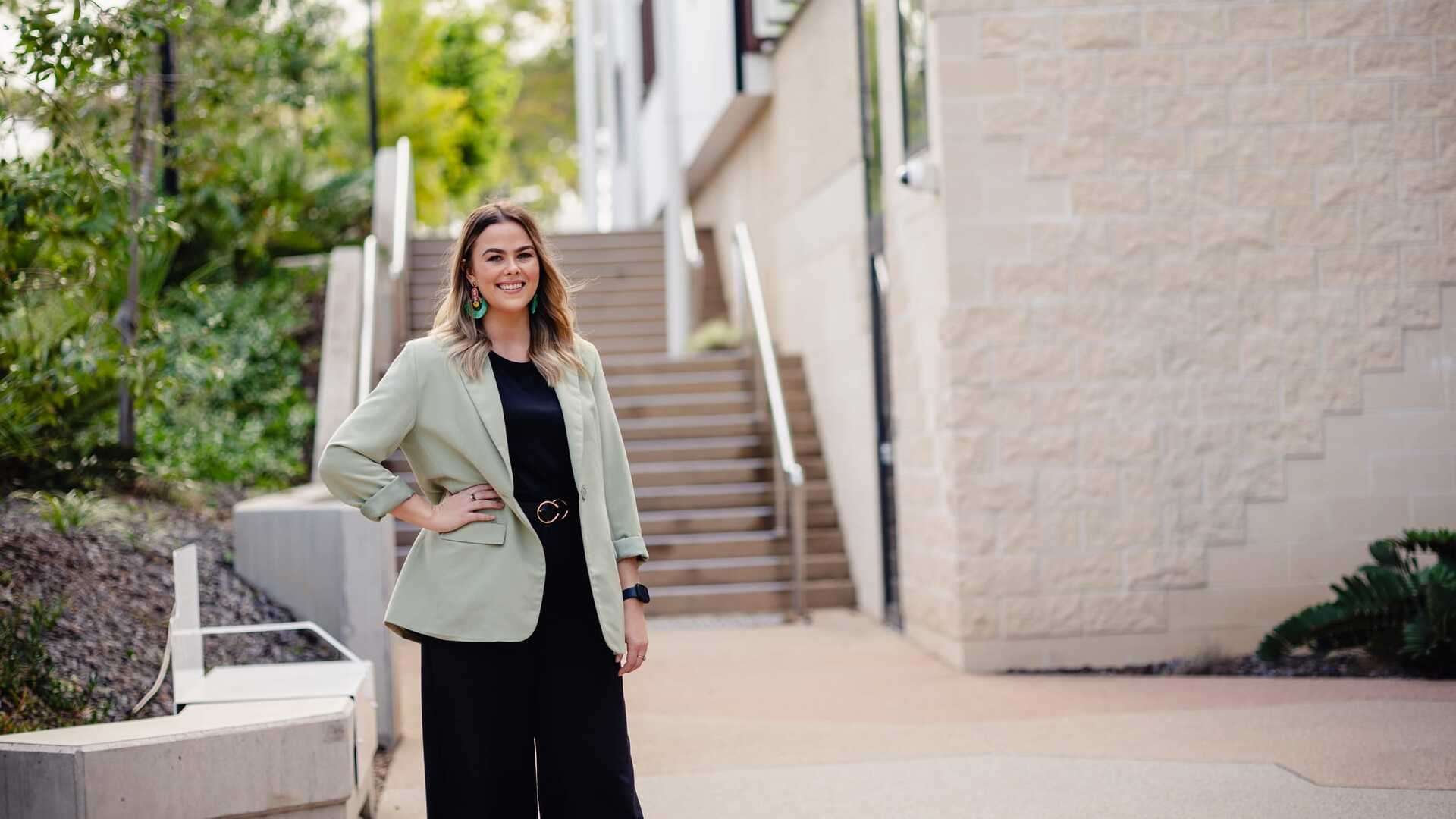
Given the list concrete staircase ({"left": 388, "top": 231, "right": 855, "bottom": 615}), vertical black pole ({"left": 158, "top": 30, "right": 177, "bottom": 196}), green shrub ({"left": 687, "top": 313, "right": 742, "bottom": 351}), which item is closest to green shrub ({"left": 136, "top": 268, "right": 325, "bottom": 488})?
vertical black pole ({"left": 158, "top": 30, "right": 177, "bottom": 196})

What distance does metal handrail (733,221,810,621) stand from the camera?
877 centimetres

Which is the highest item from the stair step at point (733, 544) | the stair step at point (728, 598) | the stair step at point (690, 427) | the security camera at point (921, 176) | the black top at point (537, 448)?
the security camera at point (921, 176)

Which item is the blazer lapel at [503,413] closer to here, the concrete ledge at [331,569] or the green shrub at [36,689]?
the green shrub at [36,689]

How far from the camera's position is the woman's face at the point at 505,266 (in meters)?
3.15

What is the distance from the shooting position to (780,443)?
9.14 m

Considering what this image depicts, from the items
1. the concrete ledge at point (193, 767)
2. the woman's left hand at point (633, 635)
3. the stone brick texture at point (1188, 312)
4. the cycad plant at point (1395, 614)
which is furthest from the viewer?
the stone brick texture at point (1188, 312)

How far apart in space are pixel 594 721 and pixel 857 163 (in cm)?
661

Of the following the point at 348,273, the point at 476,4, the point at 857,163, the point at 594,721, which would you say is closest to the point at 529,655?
the point at 594,721

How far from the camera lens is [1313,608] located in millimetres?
6535

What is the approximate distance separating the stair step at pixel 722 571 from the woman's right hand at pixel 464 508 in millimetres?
5997

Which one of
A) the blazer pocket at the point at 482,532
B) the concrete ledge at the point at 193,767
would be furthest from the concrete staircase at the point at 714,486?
the blazer pocket at the point at 482,532

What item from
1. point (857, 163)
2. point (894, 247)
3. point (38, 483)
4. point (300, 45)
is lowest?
point (38, 483)

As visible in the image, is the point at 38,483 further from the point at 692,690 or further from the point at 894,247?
the point at 894,247

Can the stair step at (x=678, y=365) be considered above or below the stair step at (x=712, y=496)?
above
